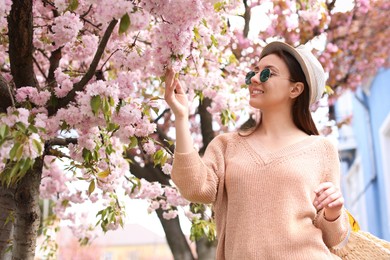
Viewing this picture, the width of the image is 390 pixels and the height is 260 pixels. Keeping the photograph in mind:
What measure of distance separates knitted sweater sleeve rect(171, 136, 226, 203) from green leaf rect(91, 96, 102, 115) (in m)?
0.47

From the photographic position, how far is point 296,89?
101 inches

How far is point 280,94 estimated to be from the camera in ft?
8.28

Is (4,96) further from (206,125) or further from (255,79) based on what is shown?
(206,125)

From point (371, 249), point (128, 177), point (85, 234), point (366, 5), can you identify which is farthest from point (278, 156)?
point (366, 5)

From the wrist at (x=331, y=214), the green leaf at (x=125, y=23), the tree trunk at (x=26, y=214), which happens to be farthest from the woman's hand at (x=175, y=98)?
the tree trunk at (x=26, y=214)

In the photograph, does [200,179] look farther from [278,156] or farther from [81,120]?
[81,120]

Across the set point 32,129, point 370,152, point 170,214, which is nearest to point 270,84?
point 32,129

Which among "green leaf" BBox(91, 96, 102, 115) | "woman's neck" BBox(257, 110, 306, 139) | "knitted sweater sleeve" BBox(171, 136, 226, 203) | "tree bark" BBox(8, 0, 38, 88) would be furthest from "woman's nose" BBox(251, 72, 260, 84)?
"tree bark" BBox(8, 0, 38, 88)

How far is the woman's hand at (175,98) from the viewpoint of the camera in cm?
230

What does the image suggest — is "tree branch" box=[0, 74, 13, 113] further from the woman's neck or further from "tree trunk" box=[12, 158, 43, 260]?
the woman's neck

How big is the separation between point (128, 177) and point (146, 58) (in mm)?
1526

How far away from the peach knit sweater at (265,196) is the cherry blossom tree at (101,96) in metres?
0.48

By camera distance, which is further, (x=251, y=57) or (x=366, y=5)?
(x=366, y=5)

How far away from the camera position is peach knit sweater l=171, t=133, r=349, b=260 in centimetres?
226
